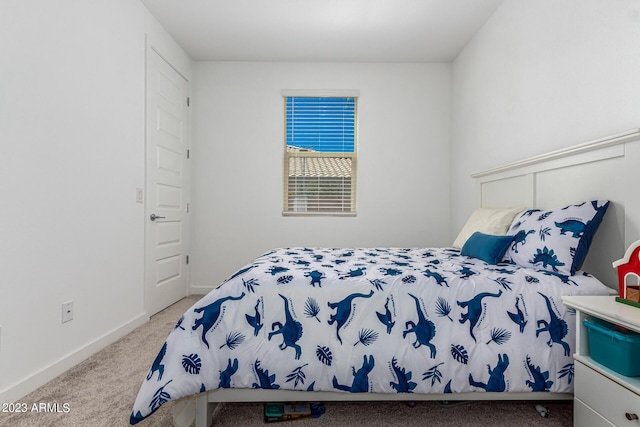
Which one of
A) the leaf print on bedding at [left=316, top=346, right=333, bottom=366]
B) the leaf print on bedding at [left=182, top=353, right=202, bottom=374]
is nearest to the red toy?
the leaf print on bedding at [left=316, top=346, right=333, bottom=366]

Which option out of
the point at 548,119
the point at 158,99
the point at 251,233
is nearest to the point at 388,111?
the point at 548,119

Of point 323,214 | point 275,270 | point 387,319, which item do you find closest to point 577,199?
point 387,319

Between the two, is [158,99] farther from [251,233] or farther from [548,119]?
[548,119]

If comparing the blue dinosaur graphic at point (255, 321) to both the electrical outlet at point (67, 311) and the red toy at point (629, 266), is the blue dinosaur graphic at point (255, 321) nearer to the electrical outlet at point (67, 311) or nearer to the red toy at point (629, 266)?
the electrical outlet at point (67, 311)

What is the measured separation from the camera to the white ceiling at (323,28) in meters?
2.83

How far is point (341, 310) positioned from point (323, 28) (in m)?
2.77

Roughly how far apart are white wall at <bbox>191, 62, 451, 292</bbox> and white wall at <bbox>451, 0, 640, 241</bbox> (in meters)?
0.32

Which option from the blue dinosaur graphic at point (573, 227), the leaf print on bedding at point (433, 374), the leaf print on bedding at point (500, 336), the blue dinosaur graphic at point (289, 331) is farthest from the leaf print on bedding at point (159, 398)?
the blue dinosaur graphic at point (573, 227)

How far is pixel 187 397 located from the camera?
54.5 inches

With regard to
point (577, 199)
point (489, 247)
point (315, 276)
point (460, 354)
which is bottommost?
point (460, 354)

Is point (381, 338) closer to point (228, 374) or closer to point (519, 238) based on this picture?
point (228, 374)

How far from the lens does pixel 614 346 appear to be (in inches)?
48.4

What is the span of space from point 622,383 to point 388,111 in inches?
128

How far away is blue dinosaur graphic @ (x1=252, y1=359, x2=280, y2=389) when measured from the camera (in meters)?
1.42
